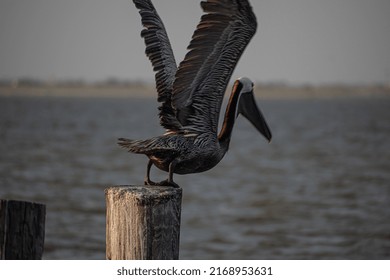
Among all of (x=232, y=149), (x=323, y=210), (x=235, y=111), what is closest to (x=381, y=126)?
(x=232, y=149)

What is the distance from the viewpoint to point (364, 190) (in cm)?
2114

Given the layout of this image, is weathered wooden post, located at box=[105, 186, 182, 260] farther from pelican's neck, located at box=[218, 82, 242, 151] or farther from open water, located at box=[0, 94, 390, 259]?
open water, located at box=[0, 94, 390, 259]

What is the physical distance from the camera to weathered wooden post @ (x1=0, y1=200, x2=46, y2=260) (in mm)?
4551

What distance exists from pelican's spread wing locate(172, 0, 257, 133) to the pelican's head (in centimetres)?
21

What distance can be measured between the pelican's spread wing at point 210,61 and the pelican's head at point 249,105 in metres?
0.21

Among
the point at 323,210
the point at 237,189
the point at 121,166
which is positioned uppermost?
the point at 121,166

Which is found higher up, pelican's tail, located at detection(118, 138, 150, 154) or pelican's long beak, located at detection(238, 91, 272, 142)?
pelican's long beak, located at detection(238, 91, 272, 142)

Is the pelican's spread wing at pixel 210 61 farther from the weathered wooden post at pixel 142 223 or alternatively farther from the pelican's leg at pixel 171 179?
the weathered wooden post at pixel 142 223

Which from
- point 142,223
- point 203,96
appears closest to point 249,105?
point 203,96

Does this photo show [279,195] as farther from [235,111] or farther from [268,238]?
[235,111]

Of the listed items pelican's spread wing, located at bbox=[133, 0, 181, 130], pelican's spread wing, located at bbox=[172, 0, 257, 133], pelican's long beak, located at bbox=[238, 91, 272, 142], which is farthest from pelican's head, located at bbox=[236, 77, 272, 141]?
pelican's spread wing, located at bbox=[133, 0, 181, 130]

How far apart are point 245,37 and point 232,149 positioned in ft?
114

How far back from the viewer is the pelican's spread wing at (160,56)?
19.4 feet

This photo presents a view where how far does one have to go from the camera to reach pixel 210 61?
18.5 feet
